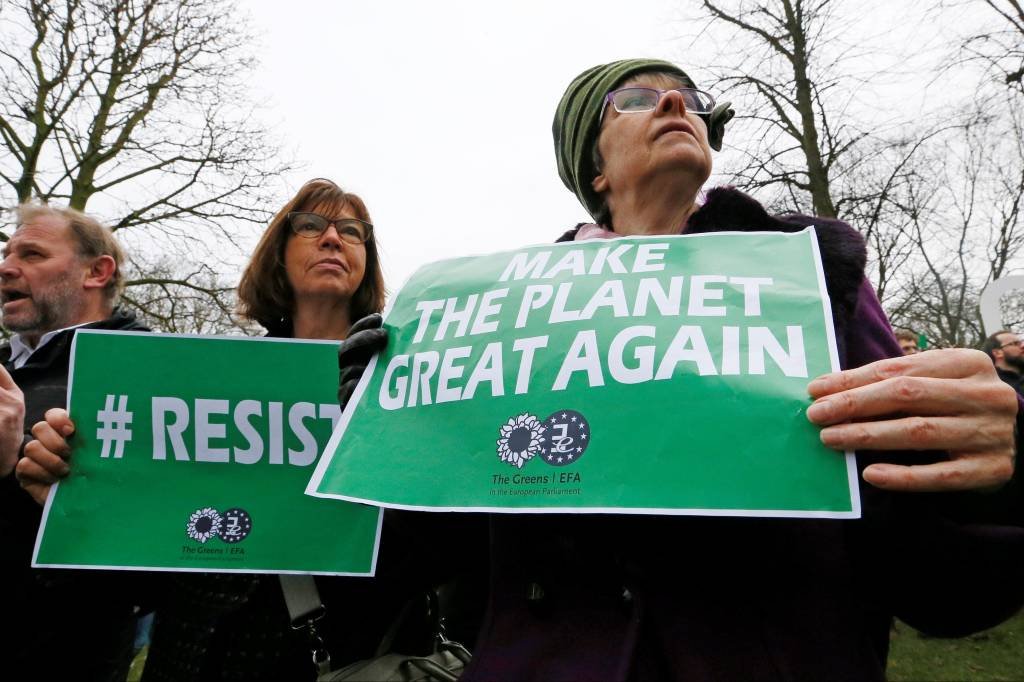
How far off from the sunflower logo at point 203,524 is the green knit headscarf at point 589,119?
1.23 meters

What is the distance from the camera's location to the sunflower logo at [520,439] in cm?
101

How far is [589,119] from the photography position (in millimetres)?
1673

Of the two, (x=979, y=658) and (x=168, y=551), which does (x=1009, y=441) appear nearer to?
(x=168, y=551)

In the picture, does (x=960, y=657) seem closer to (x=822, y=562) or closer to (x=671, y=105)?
(x=822, y=562)

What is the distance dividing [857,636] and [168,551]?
142 centimetres

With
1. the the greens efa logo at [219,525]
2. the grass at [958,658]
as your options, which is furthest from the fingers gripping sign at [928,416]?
the grass at [958,658]

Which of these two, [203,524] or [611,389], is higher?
[611,389]

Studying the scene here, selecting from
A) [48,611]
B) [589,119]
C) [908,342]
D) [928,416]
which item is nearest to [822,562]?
[928,416]

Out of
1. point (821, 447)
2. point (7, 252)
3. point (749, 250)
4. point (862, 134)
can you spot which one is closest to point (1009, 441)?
point (821, 447)

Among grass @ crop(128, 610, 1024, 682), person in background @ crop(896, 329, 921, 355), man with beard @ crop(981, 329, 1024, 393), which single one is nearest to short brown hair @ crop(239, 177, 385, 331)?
grass @ crop(128, 610, 1024, 682)

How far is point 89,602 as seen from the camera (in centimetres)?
175

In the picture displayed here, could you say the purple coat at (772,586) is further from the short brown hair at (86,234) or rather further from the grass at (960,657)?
the grass at (960,657)

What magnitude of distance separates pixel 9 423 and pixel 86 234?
167cm

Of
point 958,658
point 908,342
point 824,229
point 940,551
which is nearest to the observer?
point 940,551
